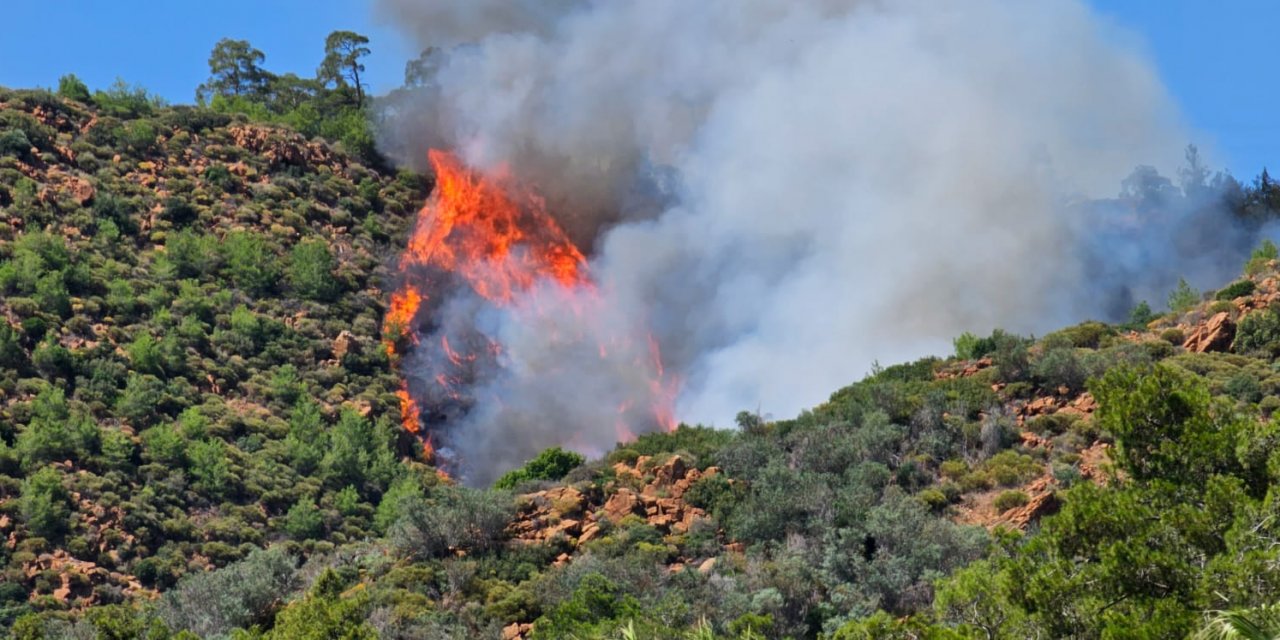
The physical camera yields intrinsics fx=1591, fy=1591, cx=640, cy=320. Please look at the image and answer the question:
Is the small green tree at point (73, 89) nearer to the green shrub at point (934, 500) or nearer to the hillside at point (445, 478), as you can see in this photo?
the hillside at point (445, 478)

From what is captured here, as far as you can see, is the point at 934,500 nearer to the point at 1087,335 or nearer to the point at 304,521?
the point at 1087,335

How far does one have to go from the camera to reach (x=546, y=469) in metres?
55.6

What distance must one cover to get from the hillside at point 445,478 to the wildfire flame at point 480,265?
169 centimetres

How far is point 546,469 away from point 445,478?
11.0 m

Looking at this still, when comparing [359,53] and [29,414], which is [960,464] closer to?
[29,414]

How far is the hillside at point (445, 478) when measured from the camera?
2534cm

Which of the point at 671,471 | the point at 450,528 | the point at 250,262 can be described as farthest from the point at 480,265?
the point at 450,528

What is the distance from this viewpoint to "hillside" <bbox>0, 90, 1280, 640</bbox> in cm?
2534

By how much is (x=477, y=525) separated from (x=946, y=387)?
57.6ft

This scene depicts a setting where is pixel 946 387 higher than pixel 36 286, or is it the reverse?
pixel 36 286

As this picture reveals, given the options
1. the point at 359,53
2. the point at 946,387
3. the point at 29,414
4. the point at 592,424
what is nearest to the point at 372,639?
the point at 946,387

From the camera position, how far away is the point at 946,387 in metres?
53.8

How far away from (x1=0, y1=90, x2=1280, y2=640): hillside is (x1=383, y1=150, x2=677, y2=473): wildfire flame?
1.69m

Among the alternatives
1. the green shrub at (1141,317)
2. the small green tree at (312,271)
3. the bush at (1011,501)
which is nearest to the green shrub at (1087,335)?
the green shrub at (1141,317)
